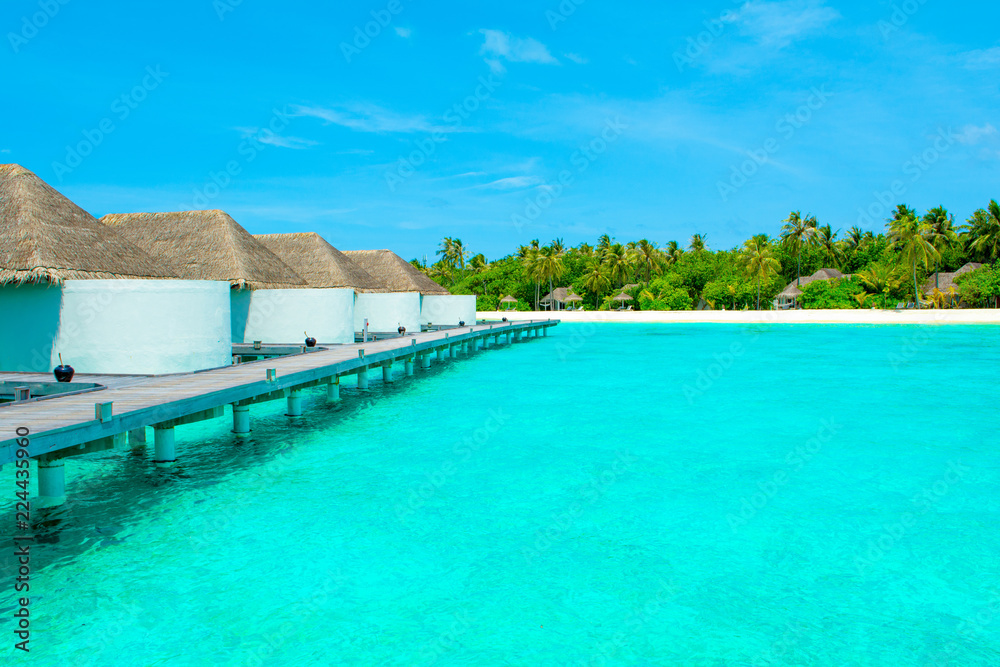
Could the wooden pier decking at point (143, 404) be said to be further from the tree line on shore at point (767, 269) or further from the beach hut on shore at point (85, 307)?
the tree line on shore at point (767, 269)

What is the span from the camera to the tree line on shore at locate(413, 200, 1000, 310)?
161ft

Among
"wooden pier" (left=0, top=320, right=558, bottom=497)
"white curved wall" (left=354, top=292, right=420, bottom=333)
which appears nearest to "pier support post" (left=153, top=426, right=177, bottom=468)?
"wooden pier" (left=0, top=320, right=558, bottom=497)

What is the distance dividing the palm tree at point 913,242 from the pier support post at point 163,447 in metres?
48.8

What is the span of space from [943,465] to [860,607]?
5309 millimetres

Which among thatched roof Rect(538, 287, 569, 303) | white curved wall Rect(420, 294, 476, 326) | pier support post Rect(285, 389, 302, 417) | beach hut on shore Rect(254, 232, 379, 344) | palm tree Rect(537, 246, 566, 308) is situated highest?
palm tree Rect(537, 246, 566, 308)

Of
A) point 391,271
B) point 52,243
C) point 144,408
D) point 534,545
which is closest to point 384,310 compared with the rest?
point 391,271

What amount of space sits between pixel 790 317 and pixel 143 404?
46.2m

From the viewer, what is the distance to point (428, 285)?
106 feet

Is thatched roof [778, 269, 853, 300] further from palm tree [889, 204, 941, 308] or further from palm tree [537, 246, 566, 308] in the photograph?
palm tree [537, 246, 566, 308]

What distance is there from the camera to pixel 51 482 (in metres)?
6.89

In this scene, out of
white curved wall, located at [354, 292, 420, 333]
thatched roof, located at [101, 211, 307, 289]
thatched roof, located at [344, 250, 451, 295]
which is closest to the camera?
thatched roof, located at [101, 211, 307, 289]

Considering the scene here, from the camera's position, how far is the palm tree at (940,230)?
169ft

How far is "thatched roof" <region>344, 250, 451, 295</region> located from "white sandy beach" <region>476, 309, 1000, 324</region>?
17.1 metres

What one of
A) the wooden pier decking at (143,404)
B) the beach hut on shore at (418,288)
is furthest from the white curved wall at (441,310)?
the wooden pier decking at (143,404)
